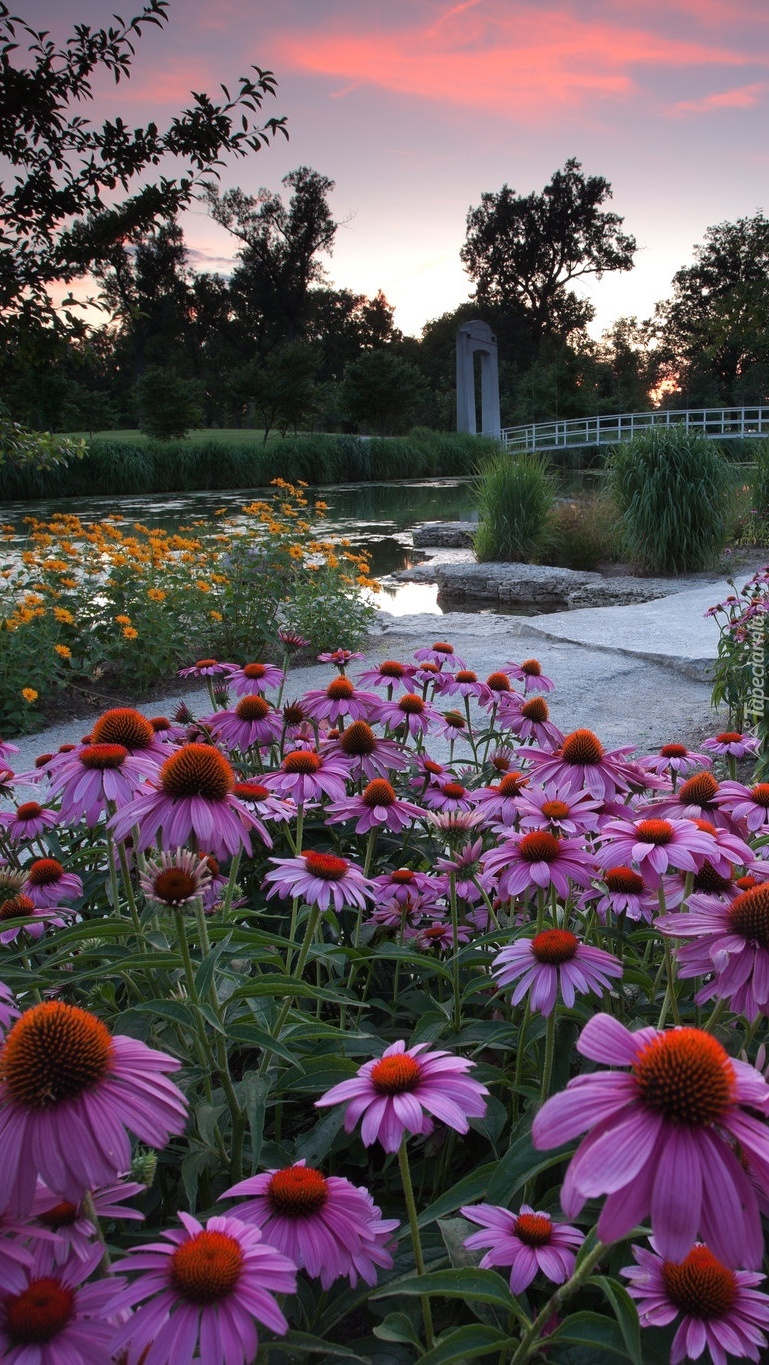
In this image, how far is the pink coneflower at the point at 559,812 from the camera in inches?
40.9

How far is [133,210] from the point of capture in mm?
2709

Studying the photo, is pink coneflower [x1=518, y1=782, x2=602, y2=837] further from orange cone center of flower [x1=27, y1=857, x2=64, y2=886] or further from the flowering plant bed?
orange cone center of flower [x1=27, y1=857, x2=64, y2=886]

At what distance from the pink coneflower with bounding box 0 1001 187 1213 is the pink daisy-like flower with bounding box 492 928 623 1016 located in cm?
35

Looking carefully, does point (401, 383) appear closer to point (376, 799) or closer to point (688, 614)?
point (688, 614)

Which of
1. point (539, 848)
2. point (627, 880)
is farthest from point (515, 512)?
point (539, 848)

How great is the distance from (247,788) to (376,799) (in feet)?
0.60

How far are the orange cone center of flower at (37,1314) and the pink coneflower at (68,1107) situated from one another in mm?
42

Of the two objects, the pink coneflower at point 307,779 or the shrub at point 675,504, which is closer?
the pink coneflower at point 307,779

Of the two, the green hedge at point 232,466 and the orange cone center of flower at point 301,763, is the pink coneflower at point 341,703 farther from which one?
the green hedge at point 232,466

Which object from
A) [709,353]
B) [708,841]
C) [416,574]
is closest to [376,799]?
[708,841]

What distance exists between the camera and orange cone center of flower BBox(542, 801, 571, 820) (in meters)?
1.04

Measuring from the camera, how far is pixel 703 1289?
590mm

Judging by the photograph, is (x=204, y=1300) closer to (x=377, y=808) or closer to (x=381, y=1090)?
(x=381, y=1090)

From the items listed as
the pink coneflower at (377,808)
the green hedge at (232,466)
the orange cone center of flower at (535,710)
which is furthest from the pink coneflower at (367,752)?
the green hedge at (232,466)
